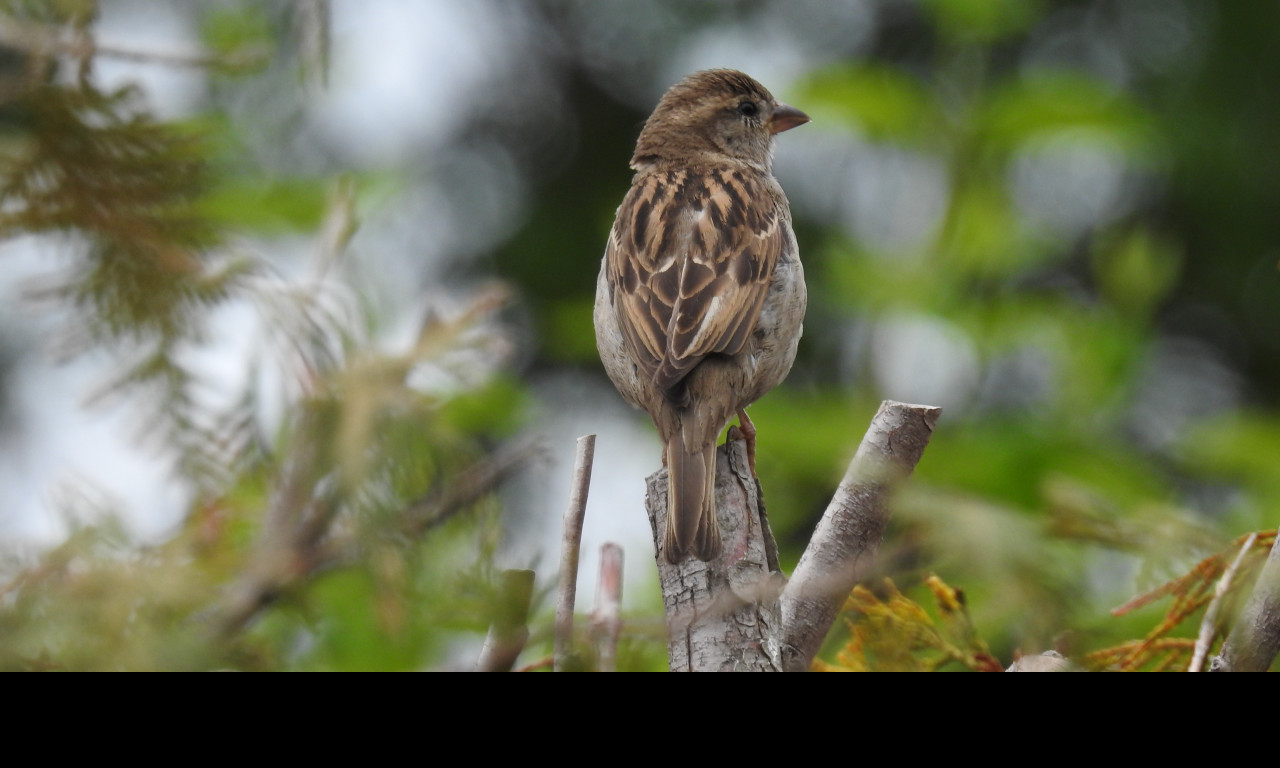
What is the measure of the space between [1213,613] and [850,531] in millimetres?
571

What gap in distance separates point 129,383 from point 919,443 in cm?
115

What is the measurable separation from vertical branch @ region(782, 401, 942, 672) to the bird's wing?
0.94 metres

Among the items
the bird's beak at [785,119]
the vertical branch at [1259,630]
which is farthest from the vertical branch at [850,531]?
the bird's beak at [785,119]

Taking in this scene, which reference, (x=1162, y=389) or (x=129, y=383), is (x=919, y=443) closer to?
(x=129, y=383)

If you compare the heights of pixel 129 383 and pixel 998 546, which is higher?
pixel 129 383

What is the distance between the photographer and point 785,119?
4.20 metres

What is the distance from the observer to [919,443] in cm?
188

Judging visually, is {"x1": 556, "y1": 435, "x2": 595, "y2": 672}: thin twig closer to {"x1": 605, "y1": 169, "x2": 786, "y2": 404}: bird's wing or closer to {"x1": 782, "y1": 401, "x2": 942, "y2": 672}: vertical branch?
{"x1": 782, "y1": 401, "x2": 942, "y2": 672}: vertical branch

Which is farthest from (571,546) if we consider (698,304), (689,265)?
(689,265)

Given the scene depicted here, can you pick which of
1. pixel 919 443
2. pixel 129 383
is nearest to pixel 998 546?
pixel 919 443

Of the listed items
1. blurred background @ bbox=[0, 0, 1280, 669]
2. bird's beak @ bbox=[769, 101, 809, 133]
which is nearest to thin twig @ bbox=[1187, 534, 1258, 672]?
blurred background @ bbox=[0, 0, 1280, 669]

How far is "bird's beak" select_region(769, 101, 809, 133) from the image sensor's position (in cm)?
419

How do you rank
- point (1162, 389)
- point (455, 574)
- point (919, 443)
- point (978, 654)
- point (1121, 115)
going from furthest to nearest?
1. point (1162, 389)
2. point (1121, 115)
3. point (978, 654)
4. point (919, 443)
5. point (455, 574)

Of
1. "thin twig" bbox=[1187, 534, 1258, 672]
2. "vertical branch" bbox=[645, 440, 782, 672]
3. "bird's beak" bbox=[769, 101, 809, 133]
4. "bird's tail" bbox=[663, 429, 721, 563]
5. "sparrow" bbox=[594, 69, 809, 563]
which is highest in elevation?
"bird's beak" bbox=[769, 101, 809, 133]
